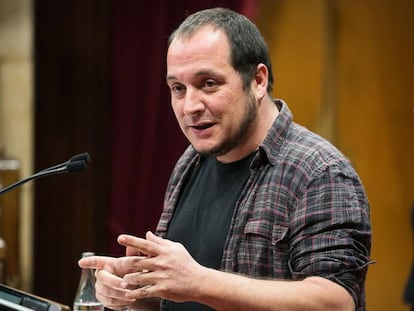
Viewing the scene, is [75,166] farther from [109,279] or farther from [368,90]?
[368,90]

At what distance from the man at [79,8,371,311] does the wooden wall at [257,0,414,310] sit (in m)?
2.36

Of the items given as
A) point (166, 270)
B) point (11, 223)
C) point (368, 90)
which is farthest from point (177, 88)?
point (368, 90)

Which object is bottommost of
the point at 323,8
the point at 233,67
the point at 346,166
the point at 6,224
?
the point at 6,224

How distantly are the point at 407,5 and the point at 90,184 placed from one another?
1.90 metres

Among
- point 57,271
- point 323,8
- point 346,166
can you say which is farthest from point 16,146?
point 346,166

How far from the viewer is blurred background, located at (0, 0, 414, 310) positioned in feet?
13.6

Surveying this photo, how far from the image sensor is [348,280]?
1694mm

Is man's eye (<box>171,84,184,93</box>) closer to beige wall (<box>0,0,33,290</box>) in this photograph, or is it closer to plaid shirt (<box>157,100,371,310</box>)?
plaid shirt (<box>157,100,371,310</box>)

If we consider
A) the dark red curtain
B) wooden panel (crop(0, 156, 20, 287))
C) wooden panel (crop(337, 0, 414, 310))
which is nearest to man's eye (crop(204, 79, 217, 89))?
Result: the dark red curtain

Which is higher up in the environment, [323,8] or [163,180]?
[323,8]

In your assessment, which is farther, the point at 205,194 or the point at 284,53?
the point at 284,53

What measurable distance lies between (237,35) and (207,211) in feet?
1.39

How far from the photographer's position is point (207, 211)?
2.01 metres

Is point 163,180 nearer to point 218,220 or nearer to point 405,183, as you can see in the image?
point 405,183
